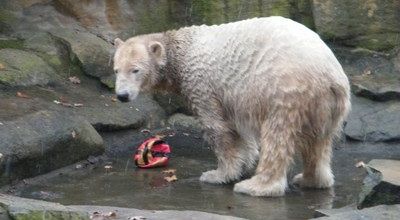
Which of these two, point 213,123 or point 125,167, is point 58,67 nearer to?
point 125,167

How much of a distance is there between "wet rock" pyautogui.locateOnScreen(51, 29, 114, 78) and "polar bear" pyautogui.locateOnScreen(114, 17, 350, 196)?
2.58m

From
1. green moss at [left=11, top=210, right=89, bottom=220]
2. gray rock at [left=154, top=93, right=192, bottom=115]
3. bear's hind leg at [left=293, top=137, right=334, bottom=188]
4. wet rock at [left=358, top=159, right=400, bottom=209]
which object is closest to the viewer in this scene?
green moss at [left=11, top=210, right=89, bottom=220]

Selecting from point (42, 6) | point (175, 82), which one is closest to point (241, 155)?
point (175, 82)

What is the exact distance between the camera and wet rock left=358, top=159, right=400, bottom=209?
271 inches

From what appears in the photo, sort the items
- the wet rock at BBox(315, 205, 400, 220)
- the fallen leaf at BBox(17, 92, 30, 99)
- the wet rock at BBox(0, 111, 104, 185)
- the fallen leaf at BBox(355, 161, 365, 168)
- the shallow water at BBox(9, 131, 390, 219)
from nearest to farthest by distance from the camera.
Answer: the wet rock at BBox(315, 205, 400, 220) → the shallow water at BBox(9, 131, 390, 219) → the wet rock at BBox(0, 111, 104, 185) → the fallen leaf at BBox(355, 161, 365, 168) → the fallen leaf at BBox(17, 92, 30, 99)

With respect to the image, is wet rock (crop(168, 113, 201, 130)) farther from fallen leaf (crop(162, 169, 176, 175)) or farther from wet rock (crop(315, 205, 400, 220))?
wet rock (crop(315, 205, 400, 220))

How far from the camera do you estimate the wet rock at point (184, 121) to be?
1188 cm

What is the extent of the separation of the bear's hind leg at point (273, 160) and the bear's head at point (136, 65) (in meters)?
1.57

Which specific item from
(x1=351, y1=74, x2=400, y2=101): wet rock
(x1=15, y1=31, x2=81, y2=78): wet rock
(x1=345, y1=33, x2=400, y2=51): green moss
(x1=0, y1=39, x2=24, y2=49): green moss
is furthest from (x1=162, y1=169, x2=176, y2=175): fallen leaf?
(x1=345, y1=33, x2=400, y2=51): green moss

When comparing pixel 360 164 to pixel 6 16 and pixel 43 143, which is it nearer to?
pixel 43 143

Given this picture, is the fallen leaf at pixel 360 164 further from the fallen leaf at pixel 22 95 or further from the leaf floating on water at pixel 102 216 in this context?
the fallen leaf at pixel 22 95

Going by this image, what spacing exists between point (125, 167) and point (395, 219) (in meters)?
4.05

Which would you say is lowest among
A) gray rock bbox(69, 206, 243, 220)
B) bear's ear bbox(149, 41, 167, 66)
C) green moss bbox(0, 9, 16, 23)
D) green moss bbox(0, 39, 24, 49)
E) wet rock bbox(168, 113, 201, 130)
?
→ wet rock bbox(168, 113, 201, 130)

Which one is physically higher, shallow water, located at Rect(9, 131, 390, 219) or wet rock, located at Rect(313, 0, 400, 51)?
wet rock, located at Rect(313, 0, 400, 51)
